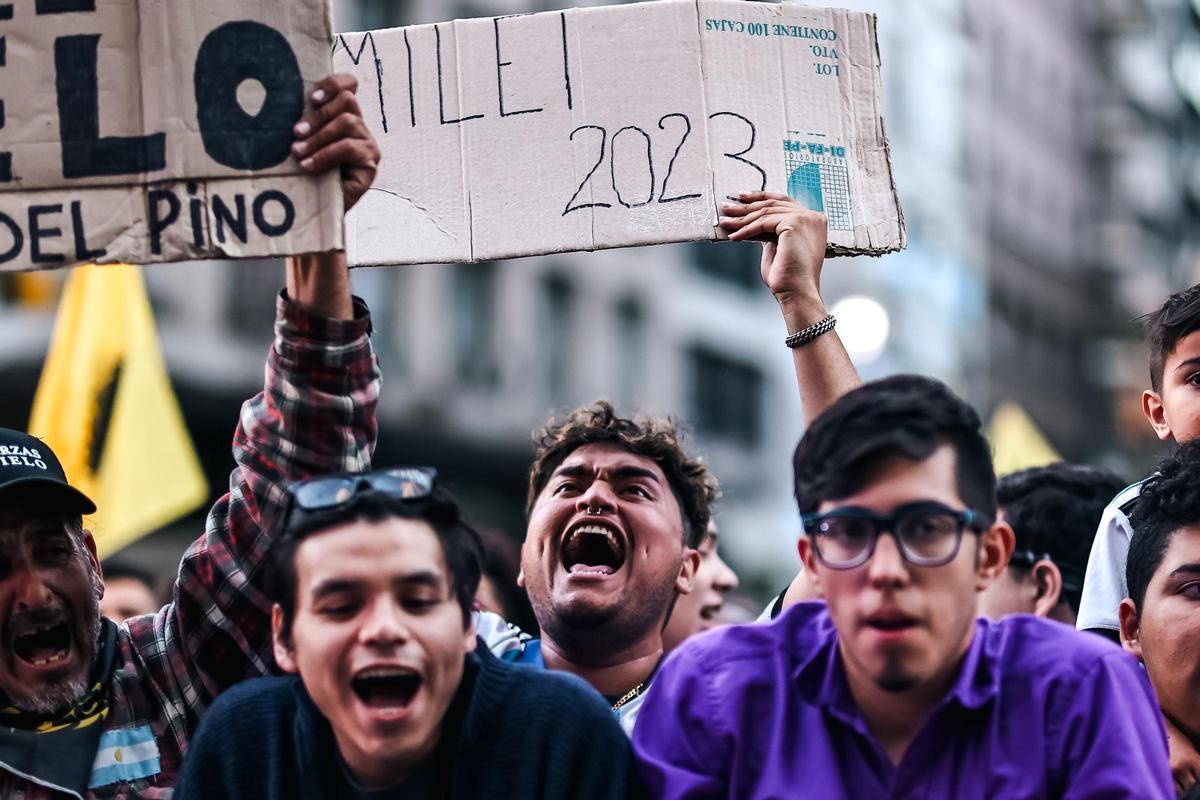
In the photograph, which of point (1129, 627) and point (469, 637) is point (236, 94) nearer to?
point (469, 637)

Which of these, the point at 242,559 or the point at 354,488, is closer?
the point at 354,488

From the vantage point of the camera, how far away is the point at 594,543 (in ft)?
16.0

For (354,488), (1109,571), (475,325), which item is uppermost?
(475,325)

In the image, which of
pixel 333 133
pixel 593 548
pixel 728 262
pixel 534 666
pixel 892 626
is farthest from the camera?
pixel 728 262

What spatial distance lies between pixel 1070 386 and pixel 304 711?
49.9 metres

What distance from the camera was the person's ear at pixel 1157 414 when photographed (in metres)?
4.67

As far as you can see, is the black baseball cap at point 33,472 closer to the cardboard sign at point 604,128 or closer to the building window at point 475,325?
the cardboard sign at point 604,128

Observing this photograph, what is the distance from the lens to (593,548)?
488cm

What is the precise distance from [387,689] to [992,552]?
3.55 feet

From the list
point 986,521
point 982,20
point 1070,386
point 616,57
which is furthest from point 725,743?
point 1070,386

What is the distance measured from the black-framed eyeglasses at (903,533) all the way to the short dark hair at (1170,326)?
1.53 meters

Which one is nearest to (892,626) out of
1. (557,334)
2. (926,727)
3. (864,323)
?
(926,727)

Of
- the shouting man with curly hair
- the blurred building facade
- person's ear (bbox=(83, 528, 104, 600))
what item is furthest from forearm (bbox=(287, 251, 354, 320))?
the blurred building facade

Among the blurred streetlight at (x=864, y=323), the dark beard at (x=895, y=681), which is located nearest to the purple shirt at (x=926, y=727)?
the dark beard at (x=895, y=681)
